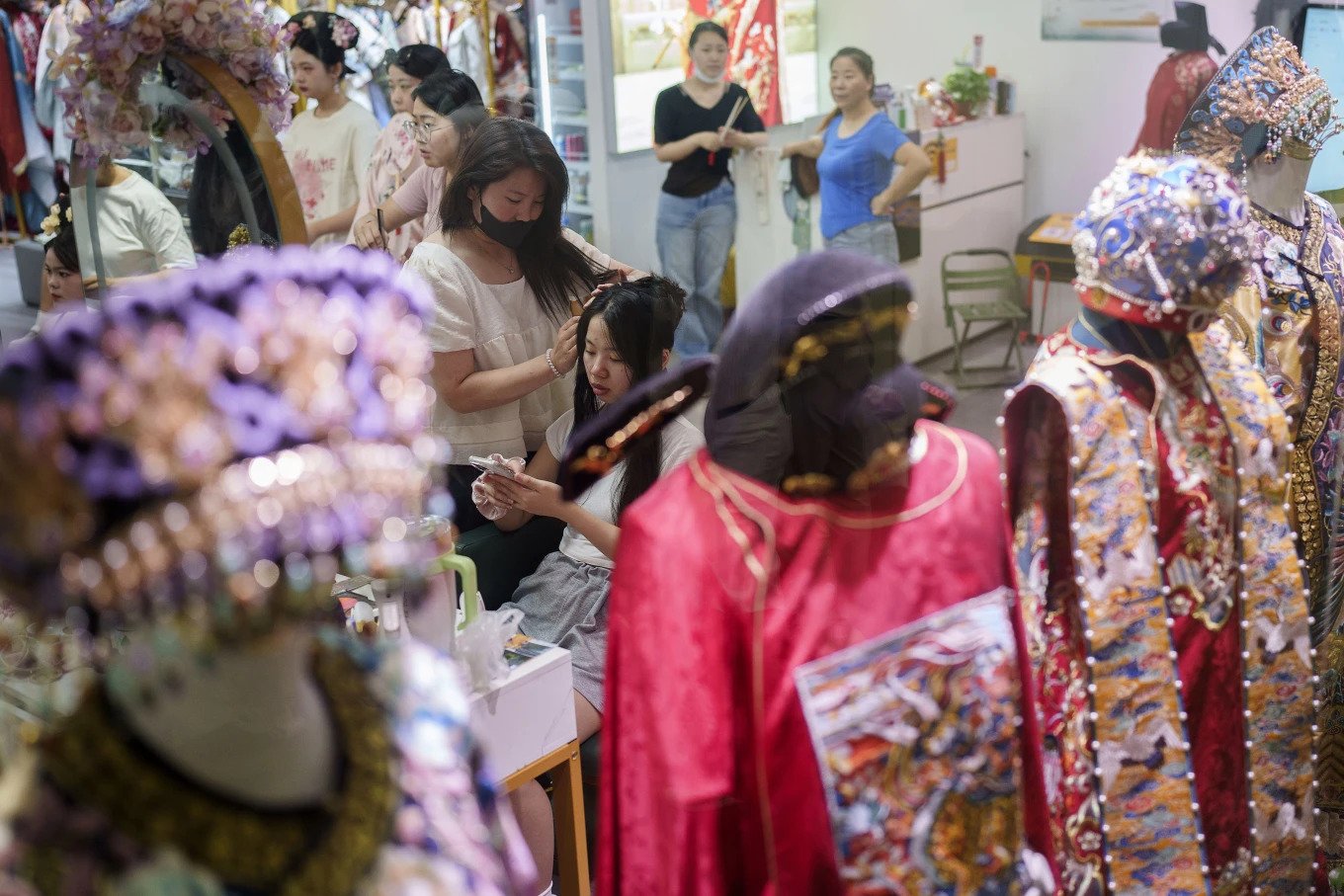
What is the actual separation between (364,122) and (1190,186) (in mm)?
1512

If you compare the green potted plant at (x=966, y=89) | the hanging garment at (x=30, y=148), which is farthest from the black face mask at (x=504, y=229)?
the green potted plant at (x=966, y=89)

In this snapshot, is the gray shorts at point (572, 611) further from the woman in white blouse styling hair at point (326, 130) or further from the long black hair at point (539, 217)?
the woman in white blouse styling hair at point (326, 130)

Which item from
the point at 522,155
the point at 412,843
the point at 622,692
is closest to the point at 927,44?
the point at 522,155

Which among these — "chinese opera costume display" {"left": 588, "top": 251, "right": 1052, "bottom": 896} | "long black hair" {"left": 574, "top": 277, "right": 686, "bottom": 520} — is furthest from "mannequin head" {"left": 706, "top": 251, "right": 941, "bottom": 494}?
"long black hair" {"left": 574, "top": 277, "right": 686, "bottom": 520}

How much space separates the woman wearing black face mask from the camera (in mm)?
2111

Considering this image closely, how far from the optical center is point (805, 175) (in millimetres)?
2418

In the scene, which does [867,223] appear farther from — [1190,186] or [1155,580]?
[1155,580]

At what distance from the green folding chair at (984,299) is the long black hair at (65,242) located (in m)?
1.41

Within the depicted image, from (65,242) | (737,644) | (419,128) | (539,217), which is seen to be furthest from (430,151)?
(737,644)

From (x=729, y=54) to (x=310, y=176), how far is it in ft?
2.72

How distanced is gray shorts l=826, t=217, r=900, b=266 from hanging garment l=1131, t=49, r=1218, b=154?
0.56 meters

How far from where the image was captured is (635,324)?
1968 millimetres

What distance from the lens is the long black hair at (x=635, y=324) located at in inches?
73.9

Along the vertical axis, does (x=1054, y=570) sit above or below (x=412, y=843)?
below
